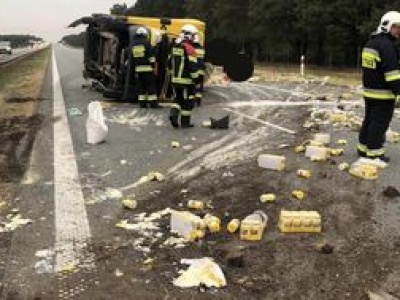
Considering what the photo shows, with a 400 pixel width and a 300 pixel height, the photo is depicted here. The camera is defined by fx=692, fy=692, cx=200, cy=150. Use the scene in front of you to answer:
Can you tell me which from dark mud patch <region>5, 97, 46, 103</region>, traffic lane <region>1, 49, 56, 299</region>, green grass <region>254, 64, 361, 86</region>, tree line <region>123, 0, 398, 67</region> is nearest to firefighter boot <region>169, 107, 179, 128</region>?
traffic lane <region>1, 49, 56, 299</region>

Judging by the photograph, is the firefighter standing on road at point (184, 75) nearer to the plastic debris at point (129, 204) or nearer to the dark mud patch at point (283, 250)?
the dark mud patch at point (283, 250)

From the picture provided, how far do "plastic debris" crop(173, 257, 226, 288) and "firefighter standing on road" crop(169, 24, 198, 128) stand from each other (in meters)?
6.83

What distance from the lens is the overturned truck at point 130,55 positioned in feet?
50.6

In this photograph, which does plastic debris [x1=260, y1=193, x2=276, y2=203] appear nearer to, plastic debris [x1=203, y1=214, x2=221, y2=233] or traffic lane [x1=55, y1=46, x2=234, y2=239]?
plastic debris [x1=203, y1=214, x2=221, y2=233]

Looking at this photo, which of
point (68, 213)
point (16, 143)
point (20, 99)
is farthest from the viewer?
point (20, 99)

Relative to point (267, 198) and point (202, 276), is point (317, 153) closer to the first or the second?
point (267, 198)

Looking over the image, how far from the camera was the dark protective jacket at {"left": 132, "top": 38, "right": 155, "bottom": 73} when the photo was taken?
47.7ft

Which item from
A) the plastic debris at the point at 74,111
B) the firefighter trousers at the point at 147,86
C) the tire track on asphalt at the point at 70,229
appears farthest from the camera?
the firefighter trousers at the point at 147,86

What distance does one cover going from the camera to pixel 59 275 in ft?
17.0

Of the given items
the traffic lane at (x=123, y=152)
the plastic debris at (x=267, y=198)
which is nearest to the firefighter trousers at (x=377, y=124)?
the plastic debris at (x=267, y=198)

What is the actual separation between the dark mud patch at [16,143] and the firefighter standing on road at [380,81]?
433cm

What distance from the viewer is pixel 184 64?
11.8m

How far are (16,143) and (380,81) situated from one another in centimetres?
572

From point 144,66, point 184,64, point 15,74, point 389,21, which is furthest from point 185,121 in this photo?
point 15,74
